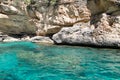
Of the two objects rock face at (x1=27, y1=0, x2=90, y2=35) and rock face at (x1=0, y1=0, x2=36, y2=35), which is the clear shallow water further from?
rock face at (x1=0, y1=0, x2=36, y2=35)

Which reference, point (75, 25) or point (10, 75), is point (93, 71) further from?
point (75, 25)

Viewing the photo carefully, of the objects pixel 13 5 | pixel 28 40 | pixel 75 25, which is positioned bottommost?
pixel 28 40

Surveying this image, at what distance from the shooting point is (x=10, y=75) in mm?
9688

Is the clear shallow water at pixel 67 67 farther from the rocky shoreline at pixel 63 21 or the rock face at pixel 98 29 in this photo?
the rocky shoreline at pixel 63 21

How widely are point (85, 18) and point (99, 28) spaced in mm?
3233

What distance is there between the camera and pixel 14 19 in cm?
2336

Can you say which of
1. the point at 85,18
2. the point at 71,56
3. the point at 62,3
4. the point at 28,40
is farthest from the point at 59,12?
the point at 71,56

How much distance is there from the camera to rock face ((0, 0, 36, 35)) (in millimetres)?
23016

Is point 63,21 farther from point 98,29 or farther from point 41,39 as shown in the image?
point 98,29

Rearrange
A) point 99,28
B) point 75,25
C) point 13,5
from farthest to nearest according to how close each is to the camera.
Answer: point 13,5, point 75,25, point 99,28

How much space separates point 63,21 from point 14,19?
4.73 metres

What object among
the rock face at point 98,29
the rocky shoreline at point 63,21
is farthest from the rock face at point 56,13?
the rock face at point 98,29

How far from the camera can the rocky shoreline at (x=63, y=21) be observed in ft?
58.0

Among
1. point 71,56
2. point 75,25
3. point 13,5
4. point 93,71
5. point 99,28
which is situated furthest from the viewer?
point 13,5
